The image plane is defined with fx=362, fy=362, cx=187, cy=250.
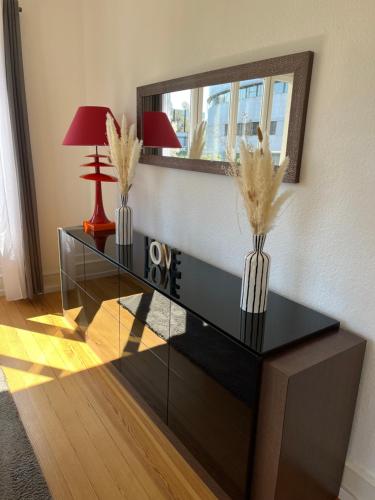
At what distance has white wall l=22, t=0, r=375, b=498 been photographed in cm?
129

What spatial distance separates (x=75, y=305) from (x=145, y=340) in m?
1.01

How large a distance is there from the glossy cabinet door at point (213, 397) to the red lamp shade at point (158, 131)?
3.68 ft

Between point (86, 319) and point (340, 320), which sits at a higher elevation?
point (340, 320)

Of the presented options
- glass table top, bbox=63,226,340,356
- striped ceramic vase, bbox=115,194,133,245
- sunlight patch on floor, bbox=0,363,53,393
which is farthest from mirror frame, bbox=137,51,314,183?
sunlight patch on floor, bbox=0,363,53,393

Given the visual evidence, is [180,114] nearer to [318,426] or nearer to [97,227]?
[97,227]

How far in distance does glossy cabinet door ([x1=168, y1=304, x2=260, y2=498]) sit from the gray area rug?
619 mm

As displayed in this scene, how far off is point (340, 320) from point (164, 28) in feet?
6.09

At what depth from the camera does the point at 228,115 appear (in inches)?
69.5

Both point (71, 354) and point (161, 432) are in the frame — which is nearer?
point (161, 432)

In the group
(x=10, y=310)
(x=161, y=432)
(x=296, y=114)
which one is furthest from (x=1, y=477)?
(x=296, y=114)

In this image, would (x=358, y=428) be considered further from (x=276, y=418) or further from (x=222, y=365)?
(x=222, y=365)

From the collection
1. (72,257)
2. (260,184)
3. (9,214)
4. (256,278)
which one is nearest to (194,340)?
(256,278)

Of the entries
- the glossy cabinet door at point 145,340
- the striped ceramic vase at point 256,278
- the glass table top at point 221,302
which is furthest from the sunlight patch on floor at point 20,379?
the striped ceramic vase at point 256,278

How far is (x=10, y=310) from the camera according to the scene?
3.01 metres
